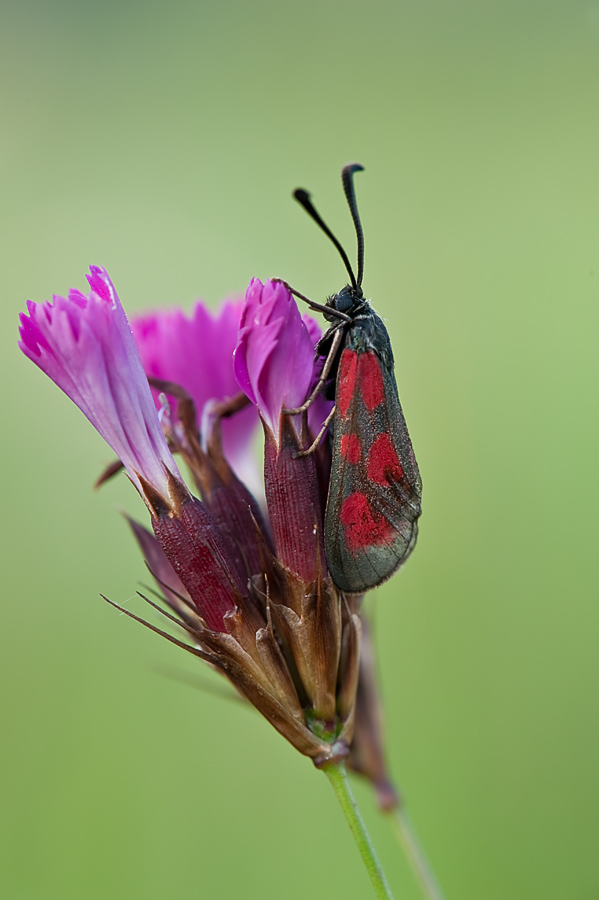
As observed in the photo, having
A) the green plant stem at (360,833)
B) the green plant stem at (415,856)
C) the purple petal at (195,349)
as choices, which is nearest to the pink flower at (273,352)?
the purple petal at (195,349)

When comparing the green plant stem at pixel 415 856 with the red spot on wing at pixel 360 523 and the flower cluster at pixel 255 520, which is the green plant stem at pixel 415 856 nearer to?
the flower cluster at pixel 255 520

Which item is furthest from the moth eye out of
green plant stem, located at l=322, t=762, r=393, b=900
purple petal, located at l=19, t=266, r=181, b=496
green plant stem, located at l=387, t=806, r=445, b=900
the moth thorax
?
green plant stem, located at l=387, t=806, r=445, b=900

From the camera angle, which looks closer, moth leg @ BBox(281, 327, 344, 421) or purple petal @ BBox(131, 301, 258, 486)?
moth leg @ BBox(281, 327, 344, 421)

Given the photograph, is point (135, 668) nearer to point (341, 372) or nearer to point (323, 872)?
point (323, 872)

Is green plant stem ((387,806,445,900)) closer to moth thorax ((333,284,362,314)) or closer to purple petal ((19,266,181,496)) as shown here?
purple petal ((19,266,181,496))

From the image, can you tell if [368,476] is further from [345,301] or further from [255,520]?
[345,301]

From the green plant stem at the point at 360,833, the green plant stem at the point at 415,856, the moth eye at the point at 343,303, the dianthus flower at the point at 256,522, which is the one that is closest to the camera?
the green plant stem at the point at 360,833

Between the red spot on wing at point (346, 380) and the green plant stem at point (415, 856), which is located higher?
the red spot on wing at point (346, 380)

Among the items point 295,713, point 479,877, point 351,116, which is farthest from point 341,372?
point 351,116

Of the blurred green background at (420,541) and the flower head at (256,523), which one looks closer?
the flower head at (256,523)
